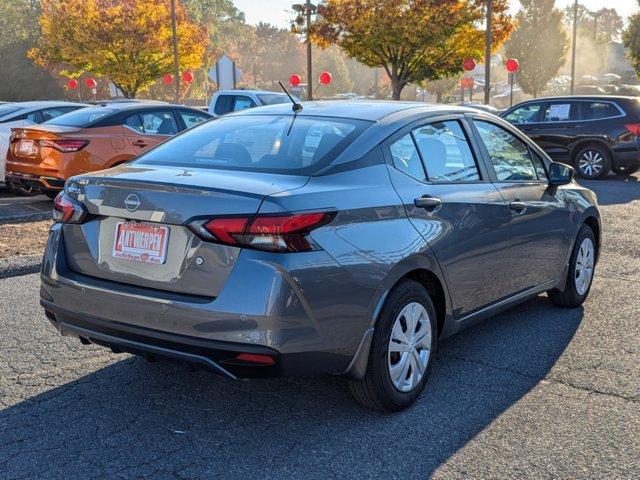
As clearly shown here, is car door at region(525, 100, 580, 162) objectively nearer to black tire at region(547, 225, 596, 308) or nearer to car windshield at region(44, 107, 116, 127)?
car windshield at region(44, 107, 116, 127)

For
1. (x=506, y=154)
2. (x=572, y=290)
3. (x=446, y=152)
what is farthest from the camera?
(x=572, y=290)

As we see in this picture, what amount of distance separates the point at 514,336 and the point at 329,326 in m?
2.28

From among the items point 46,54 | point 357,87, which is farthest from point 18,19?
point 357,87

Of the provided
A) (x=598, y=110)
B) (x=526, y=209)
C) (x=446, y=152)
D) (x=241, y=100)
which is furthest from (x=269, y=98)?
(x=446, y=152)

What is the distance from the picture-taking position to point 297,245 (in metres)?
3.26

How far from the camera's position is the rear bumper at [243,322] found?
127 inches

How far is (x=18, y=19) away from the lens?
59.8 meters

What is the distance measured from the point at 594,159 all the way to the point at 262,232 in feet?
44.4

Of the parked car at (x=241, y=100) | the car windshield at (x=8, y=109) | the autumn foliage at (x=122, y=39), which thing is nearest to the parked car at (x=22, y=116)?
the car windshield at (x=8, y=109)

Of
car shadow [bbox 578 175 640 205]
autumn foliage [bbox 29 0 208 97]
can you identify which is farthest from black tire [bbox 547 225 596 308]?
autumn foliage [bbox 29 0 208 97]

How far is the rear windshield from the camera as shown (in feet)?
12.7

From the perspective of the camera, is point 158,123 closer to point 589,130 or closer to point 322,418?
point 322,418

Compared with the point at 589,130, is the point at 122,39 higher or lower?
higher

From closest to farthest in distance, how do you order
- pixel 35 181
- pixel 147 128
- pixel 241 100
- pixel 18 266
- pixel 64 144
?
pixel 18 266 → pixel 64 144 → pixel 35 181 → pixel 147 128 → pixel 241 100
